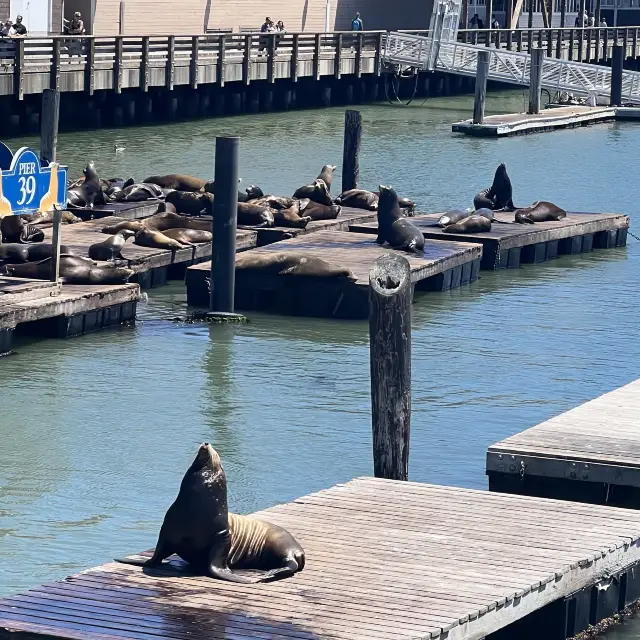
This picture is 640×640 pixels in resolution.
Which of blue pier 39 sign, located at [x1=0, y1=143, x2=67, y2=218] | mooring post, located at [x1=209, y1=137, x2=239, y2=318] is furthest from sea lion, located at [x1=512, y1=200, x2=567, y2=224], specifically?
blue pier 39 sign, located at [x1=0, y1=143, x2=67, y2=218]

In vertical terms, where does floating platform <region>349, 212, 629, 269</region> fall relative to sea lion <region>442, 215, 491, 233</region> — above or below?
below

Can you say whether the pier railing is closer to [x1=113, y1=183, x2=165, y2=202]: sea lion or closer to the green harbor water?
[x1=113, y1=183, x2=165, y2=202]: sea lion

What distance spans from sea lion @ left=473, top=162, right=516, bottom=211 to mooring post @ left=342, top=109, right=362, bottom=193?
2.07 metres

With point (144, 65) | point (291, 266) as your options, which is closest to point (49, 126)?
point (291, 266)

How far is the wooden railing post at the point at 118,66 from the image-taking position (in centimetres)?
3547

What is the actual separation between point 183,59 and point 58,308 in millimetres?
24518

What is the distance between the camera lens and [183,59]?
126 feet

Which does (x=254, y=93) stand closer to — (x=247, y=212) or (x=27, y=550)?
(x=247, y=212)

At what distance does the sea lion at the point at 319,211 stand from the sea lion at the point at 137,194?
6.69 ft

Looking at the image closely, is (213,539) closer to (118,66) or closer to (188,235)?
(188,235)

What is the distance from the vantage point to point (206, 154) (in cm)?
3219

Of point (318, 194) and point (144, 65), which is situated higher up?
point (144, 65)

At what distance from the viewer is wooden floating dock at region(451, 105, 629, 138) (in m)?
37.4

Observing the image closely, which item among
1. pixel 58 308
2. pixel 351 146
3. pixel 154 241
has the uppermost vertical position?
pixel 351 146
